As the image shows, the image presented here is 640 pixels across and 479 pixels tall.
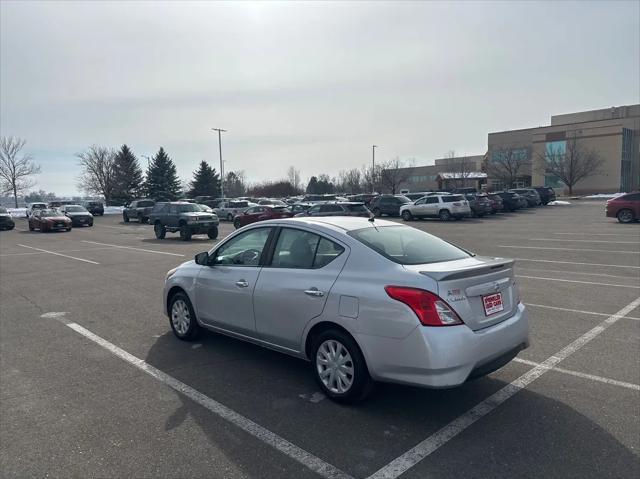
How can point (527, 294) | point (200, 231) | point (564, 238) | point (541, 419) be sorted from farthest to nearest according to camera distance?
1. point (200, 231)
2. point (564, 238)
3. point (527, 294)
4. point (541, 419)

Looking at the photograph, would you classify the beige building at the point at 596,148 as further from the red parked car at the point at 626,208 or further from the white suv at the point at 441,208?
the red parked car at the point at 626,208

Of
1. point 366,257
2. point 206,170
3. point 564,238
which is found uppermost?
point 206,170

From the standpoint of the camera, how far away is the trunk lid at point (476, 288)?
3.65 metres

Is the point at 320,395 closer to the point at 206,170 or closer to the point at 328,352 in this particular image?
the point at 328,352

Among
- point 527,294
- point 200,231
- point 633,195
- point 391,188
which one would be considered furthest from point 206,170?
point 527,294

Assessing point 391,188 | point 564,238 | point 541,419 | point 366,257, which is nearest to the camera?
point 541,419

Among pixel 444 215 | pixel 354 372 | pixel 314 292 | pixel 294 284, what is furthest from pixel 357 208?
pixel 354 372

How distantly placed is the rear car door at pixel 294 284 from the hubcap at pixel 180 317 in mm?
1500

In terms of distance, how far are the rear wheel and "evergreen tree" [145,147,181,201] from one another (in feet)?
202

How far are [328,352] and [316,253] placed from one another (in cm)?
93

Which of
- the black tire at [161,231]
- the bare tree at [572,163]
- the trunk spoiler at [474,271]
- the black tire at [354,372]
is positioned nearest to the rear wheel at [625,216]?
the black tire at [161,231]

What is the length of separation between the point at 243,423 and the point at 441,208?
90.5 ft

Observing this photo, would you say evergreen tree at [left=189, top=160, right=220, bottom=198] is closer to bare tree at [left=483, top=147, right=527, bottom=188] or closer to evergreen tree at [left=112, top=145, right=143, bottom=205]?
evergreen tree at [left=112, top=145, right=143, bottom=205]

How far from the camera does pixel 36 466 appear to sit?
10.6 ft
